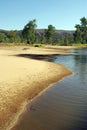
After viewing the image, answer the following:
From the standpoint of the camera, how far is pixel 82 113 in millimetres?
16422

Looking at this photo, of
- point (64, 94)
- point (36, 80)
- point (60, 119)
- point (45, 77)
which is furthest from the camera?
point (45, 77)

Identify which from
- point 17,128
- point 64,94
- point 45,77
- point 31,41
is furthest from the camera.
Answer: point 31,41

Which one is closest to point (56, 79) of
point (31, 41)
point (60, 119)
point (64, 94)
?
point (64, 94)

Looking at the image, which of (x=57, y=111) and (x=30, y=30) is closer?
(x=57, y=111)

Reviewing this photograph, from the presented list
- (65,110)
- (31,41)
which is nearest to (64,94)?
(65,110)

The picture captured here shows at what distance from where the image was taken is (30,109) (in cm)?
1730

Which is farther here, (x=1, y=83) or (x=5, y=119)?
(x=1, y=83)

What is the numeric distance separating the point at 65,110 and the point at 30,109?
226cm

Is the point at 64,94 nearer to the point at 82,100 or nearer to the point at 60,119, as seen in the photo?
the point at 82,100

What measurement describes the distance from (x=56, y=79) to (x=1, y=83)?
28.2 ft

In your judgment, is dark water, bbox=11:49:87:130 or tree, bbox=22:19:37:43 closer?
dark water, bbox=11:49:87:130

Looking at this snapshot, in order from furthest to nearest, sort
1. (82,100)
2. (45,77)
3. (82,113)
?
(45,77) → (82,100) → (82,113)

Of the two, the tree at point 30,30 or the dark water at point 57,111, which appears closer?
the dark water at point 57,111

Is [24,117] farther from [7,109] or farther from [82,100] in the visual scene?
[82,100]
